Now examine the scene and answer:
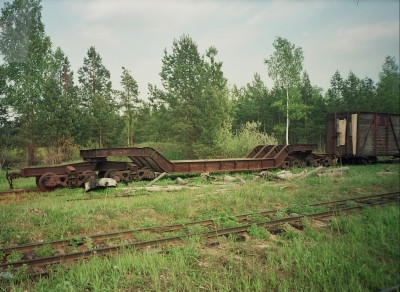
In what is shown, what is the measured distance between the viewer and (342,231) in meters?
5.59

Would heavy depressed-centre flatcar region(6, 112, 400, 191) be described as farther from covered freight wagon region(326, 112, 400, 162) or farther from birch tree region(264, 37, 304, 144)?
birch tree region(264, 37, 304, 144)

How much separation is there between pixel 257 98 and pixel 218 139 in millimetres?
37600

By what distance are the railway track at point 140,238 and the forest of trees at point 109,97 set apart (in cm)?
691

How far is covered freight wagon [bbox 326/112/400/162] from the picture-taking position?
1814cm

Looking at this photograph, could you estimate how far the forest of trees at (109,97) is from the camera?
12758 mm

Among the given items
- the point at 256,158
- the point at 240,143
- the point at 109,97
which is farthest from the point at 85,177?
the point at 109,97

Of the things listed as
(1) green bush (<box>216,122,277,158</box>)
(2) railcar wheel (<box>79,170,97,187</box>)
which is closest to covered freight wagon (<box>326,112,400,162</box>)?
(1) green bush (<box>216,122,277,158</box>)

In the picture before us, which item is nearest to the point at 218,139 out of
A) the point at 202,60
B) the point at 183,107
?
the point at 183,107

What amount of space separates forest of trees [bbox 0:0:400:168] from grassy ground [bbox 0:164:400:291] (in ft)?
19.9

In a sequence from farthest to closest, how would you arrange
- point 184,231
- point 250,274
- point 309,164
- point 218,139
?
1. point 218,139
2. point 309,164
3. point 184,231
4. point 250,274

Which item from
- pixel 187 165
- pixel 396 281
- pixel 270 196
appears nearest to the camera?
pixel 396 281

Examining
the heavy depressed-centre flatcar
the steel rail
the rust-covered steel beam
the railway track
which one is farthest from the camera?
the rust-covered steel beam

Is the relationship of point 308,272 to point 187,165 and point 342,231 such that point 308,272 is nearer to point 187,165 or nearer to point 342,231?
point 342,231

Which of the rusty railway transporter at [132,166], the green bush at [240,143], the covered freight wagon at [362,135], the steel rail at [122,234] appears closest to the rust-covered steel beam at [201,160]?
the rusty railway transporter at [132,166]
